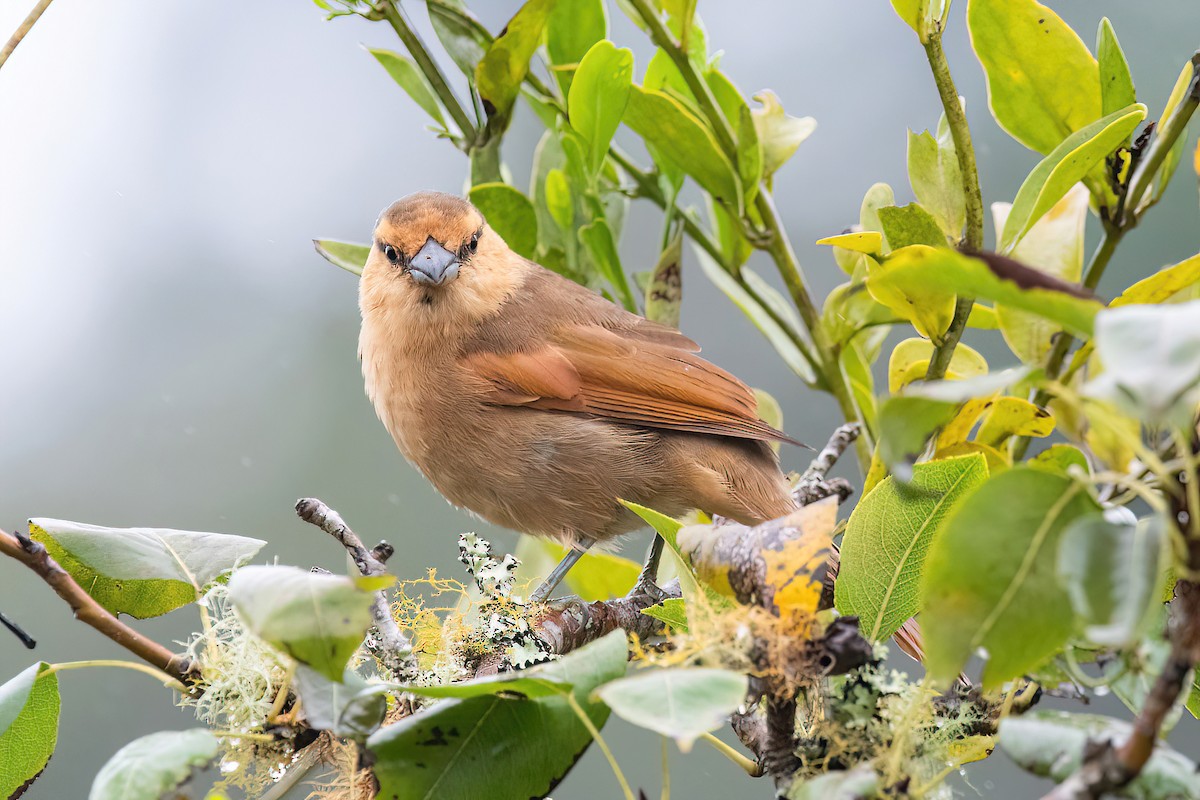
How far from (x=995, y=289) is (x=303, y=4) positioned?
7.33 m

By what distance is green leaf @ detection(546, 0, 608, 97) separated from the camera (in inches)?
93.4

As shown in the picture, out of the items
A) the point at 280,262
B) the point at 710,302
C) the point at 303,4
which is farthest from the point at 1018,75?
the point at 303,4

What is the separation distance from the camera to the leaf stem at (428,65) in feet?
7.34

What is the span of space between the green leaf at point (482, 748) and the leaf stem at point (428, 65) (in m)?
1.61

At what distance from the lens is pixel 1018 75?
176 cm

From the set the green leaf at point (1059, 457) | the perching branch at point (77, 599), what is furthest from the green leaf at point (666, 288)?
the perching branch at point (77, 599)

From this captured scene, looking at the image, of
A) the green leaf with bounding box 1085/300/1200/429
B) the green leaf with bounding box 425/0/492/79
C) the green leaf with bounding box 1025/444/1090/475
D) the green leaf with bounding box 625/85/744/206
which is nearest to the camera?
the green leaf with bounding box 1085/300/1200/429

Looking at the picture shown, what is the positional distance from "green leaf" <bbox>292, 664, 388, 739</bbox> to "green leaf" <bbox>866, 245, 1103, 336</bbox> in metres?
0.60

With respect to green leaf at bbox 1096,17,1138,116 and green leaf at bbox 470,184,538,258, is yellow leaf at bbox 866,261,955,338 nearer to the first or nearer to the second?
green leaf at bbox 1096,17,1138,116

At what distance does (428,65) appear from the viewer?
7.64ft

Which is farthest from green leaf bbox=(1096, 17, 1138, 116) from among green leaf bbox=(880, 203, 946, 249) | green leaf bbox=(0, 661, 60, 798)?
green leaf bbox=(0, 661, 60, 798)

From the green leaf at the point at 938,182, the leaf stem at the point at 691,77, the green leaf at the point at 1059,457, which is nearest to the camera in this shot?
the green leaf at the point at 1059,457

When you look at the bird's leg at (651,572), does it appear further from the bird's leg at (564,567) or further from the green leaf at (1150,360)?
the green leaf at (1150,360)

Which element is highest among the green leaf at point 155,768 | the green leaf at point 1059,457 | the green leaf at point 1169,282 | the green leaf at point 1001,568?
the green leaf at point 1169,282
